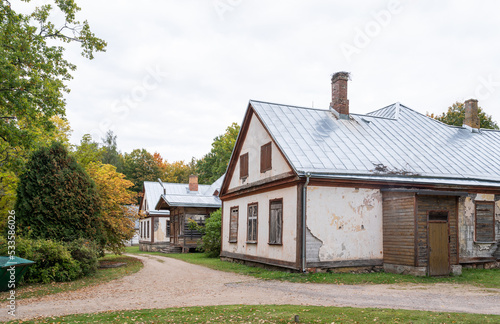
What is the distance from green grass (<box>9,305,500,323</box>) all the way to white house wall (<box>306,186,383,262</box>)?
597 cm

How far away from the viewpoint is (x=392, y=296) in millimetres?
10516

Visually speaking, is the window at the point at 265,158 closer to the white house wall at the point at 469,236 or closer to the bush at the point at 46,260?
the white house wall at the point at 469,236

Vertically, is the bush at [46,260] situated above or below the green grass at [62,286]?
above

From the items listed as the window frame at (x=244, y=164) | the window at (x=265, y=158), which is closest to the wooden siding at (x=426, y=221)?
the window at (x=265, y=158)

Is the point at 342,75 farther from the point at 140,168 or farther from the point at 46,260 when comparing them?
the point at 140,168

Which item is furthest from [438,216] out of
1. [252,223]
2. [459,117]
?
[459,117]

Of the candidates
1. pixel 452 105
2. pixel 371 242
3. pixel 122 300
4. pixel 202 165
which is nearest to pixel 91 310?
pixel 122 300

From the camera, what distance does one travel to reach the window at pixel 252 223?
18.6 meters

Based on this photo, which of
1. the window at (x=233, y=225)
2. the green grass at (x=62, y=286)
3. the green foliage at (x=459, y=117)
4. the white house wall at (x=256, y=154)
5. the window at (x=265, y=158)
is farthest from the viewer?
the green foliage at (x=459, y=117)

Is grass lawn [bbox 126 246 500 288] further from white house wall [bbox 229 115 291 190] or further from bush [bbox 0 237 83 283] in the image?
bush [bbox 0 237 83 283]

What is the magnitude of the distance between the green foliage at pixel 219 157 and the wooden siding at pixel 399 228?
110ft

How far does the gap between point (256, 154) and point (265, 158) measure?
43.7 inches

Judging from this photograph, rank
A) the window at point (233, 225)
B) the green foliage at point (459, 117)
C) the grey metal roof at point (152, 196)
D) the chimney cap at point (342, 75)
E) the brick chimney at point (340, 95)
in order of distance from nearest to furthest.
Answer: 1. the brick chimney at point (340, 95)
2. the chimney cap at point (342, 75)
3. the window at point (233, 225)
4. the green foliage at point (459, 117)
5. the grey metal roof at point (152, 196)

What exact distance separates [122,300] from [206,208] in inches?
851
